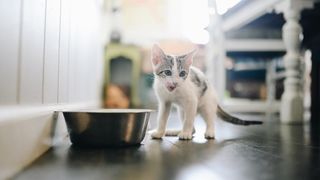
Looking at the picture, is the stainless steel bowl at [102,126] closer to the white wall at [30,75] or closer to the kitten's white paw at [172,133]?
the white wall at [30,75]

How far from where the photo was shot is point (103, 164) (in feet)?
2.67

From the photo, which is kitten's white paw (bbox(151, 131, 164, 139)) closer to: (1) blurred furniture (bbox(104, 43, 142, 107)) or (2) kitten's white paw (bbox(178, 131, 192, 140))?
(2) kitten's white paw (bbox(178, 131, 192, 140))

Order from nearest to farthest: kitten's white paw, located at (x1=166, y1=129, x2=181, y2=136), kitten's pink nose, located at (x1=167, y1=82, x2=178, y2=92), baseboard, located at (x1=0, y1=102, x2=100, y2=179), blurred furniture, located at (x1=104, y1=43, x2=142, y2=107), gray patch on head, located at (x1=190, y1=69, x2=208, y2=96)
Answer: baseboard, located at (x1=0, y1=102, x2=100, y2=179)
kitten's pink nose, located at (x1=167, y1=82, x2=178, y2=92)
gray patch on head, located at (x1=190, y1=69, x2=208, y2=96)
kitten's white paw, located at (x1=166, y1=129, x2=181, y2=136)
blurred furniture, located at (x1=104, y1=43, x2=142, y2=107)

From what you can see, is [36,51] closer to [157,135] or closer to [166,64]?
[166,64]

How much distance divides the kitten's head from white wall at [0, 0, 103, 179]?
33cm

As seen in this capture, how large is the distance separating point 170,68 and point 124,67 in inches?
134

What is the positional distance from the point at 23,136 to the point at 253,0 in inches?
74.8

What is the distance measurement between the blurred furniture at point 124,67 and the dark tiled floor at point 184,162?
10.5ft

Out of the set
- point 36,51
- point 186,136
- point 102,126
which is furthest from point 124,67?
point 36,51

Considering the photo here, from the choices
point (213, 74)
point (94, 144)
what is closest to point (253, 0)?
point (213, 74)

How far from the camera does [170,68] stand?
1204 mm

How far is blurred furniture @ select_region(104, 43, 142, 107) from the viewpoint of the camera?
14.3ft

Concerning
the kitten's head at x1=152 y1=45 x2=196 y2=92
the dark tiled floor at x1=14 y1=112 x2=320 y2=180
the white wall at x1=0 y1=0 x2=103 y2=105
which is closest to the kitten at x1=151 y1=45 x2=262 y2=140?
the kitten's head at x1=152 y1=45 x2=196 y2=92

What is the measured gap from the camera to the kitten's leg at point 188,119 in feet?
4.13
